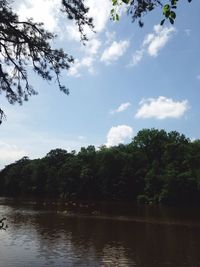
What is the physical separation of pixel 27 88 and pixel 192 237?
24.2 meters

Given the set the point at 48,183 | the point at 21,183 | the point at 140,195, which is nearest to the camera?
the point at 140,195

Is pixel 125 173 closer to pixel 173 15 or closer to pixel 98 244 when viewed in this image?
pixel 98 244

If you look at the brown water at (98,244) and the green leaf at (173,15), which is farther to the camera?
the brown water at (98,244)

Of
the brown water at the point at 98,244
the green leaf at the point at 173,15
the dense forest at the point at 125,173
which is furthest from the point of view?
the dense forest at the point at 125,173

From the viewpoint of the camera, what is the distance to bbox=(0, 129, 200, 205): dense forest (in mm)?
77938

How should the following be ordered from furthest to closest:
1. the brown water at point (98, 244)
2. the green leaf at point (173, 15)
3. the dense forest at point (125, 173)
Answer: the dense forest at point (125, 173) → the brown water at point (98, 244) → the green leaf at point (173, 15)

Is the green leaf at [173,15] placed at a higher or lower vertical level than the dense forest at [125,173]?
lower

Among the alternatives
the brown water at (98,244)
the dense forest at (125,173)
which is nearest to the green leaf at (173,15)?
the brown water at (98,244)

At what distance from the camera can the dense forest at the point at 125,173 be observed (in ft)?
256

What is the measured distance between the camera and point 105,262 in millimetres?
22594

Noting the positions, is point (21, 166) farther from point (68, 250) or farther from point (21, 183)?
point (68, 250)

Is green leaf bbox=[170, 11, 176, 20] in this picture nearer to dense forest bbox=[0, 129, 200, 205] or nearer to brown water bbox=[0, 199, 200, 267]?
brown water bbox=[0, 199, 200, 267]

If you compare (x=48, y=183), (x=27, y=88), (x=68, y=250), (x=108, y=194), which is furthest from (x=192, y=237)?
(x=48, y=183)

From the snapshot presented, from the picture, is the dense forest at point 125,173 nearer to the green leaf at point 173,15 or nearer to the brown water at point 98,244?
the brown water at point 98,244
